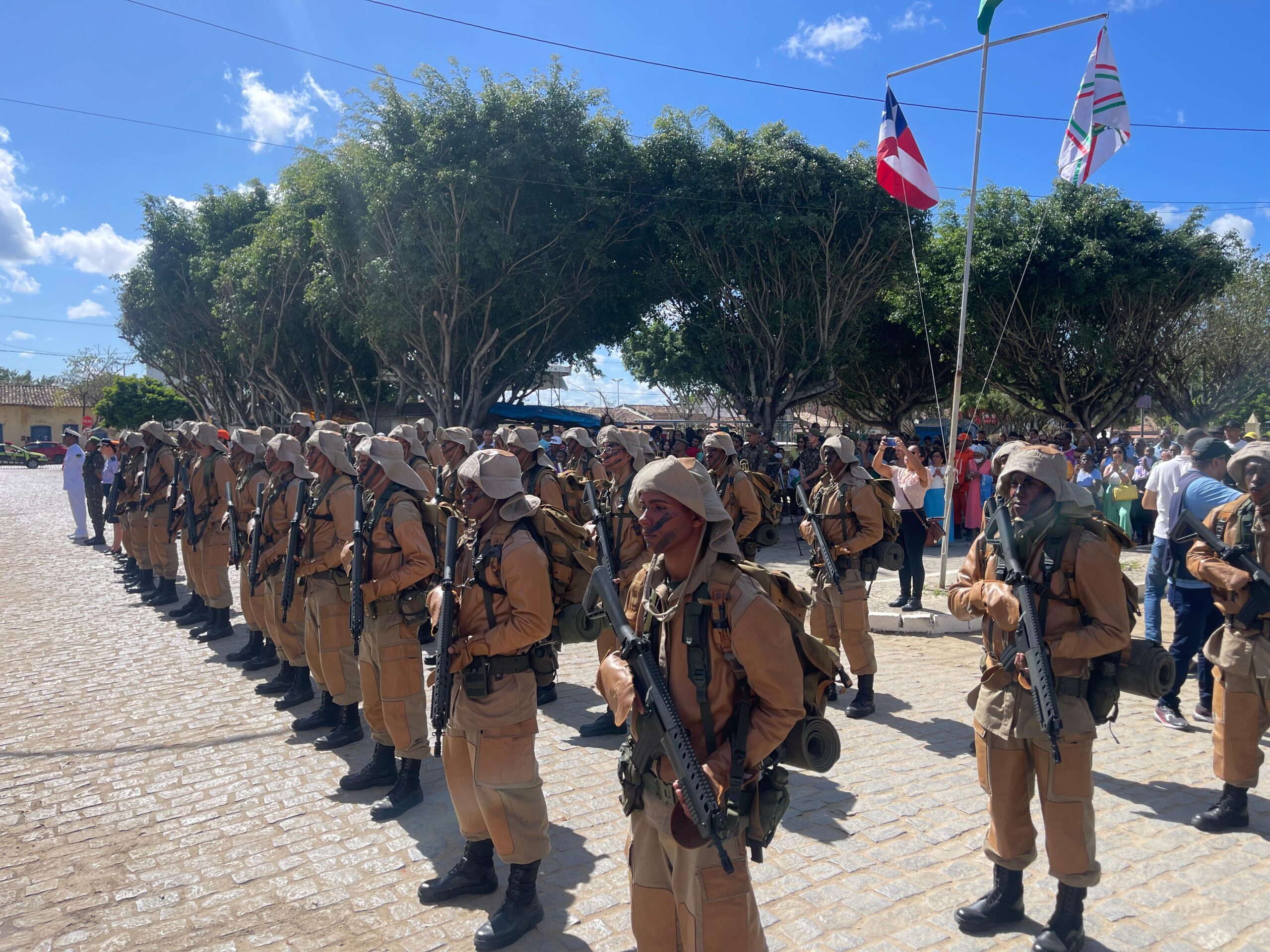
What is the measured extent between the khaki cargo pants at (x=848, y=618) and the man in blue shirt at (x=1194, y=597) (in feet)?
6.48

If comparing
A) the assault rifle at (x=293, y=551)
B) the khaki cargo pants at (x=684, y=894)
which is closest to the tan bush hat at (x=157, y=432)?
the assault rifle at (x=293, y=551)

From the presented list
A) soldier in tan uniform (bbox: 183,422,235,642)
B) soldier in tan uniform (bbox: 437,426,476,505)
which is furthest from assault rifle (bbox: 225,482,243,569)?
soldier in tan uniform (bbox: 437,426,476,505)

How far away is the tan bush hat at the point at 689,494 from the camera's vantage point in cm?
253

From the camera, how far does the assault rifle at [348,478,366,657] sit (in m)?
4.52

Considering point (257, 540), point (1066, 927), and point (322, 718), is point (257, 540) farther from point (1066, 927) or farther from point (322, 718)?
point (1066, 927)

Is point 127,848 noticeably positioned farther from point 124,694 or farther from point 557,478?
point 557,478

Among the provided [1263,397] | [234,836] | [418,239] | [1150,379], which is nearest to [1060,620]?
[234,836]

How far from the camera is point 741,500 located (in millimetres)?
6734

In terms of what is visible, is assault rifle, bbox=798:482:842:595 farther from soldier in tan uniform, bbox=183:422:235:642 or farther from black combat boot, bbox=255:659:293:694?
soldier in tan uniform, bbox=183:422:235:642

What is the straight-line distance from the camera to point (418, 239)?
1973 cm

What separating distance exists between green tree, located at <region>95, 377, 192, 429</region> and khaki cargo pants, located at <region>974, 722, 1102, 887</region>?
4838 cm

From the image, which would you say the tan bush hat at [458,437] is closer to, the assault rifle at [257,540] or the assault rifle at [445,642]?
the assault rifle at [257,540]

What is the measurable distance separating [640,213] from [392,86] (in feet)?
22.2

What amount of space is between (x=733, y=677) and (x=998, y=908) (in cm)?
199
